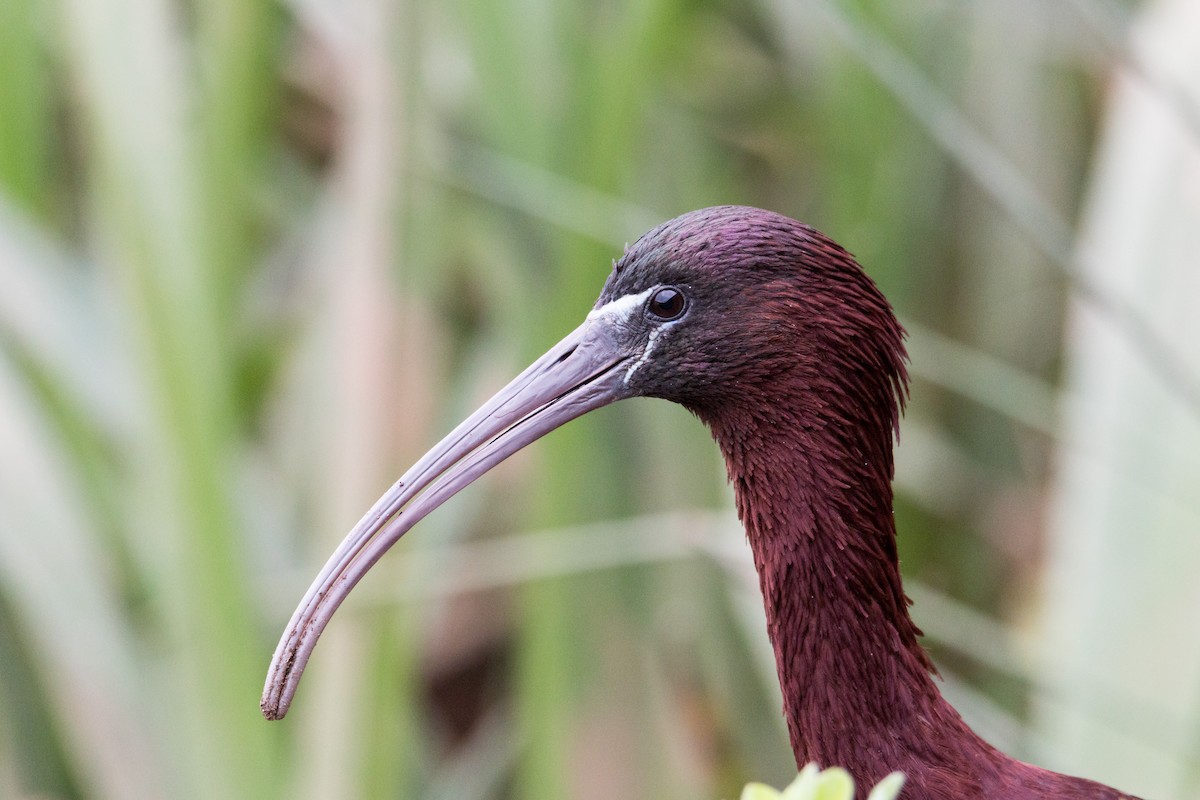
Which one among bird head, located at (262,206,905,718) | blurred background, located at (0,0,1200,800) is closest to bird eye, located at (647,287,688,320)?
bird head, located at (262,206,905,718)

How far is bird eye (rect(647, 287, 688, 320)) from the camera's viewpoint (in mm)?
1030

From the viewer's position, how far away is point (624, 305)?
1.04 metres

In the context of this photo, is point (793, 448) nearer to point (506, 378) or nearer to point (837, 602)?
point (837, 602)

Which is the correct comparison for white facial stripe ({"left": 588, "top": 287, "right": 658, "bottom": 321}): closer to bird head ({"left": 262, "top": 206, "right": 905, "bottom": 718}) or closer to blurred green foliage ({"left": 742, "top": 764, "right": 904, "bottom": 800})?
bird head ({"left": 262, "top": 206, "right": 905, "bottom": 718})

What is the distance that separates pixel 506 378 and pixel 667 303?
3.44 feet

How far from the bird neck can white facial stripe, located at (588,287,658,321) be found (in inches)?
4.5

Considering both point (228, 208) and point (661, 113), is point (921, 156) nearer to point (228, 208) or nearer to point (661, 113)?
point (661, 113)

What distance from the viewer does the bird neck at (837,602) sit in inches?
39.4

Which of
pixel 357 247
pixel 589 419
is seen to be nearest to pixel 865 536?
pixel 589 419

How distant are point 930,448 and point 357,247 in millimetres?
1113

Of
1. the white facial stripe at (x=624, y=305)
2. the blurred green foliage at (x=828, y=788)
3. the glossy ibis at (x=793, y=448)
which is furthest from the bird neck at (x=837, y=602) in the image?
the blurred green foliage at (x=828, y=788)

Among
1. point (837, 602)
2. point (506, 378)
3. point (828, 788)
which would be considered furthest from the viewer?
point (506, 378)

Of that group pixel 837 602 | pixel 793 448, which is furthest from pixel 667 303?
pixel 837 602

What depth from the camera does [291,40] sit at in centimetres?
236
